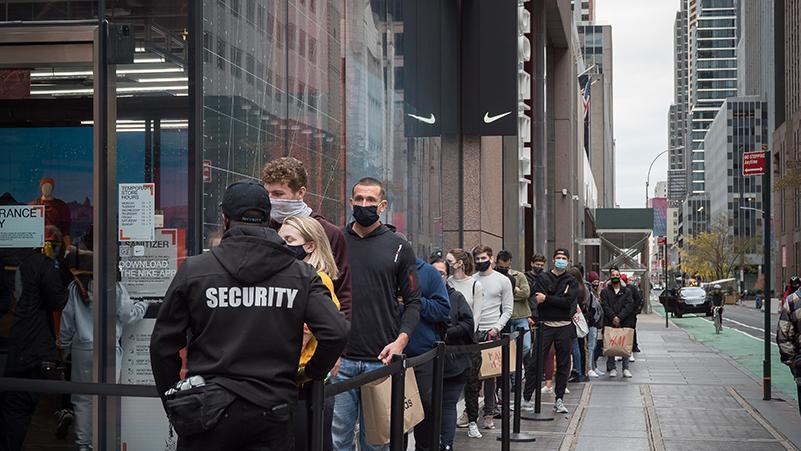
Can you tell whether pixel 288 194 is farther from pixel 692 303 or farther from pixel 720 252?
pixel 720 252

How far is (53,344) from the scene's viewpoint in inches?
315

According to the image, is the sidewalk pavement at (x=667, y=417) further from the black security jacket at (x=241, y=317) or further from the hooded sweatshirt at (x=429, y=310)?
the black security jacket at (x=241, y=317)

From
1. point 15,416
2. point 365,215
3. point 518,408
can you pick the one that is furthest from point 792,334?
point 15,416

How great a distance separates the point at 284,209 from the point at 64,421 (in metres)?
2.87

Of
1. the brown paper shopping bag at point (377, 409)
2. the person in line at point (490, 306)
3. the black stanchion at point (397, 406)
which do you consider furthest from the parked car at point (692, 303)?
the black stanchion at point (397, 406)

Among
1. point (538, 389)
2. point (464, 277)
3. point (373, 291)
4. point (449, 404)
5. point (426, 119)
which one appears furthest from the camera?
point (426, 119)

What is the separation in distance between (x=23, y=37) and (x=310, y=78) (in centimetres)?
336

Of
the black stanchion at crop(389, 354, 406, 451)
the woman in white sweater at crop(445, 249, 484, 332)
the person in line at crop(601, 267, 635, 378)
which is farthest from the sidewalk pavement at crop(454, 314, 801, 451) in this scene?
the black stanchion at crop(389, 354, 406, 451)

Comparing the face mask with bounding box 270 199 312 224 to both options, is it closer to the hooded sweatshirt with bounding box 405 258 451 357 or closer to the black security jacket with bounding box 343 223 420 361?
the black security jacket with bounding box 343 223 420 361

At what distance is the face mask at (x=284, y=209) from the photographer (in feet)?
20.1

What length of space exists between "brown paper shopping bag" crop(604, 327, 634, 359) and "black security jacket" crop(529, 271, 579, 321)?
5347mm

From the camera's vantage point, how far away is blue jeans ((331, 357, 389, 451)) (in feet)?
22.6

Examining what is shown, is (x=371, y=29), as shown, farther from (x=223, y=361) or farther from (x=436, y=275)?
(x=223, y=361)

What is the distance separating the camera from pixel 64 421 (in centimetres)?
792
